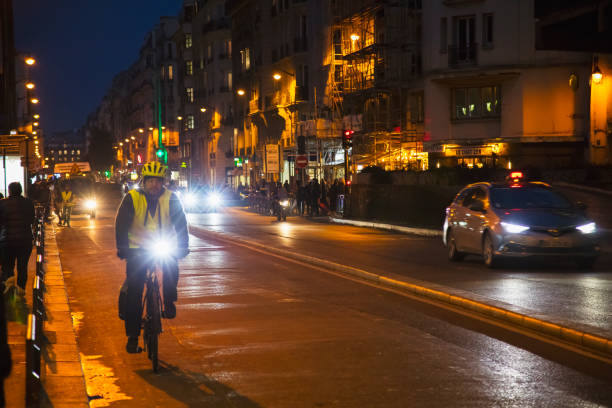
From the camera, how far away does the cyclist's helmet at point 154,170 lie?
838 centimetres

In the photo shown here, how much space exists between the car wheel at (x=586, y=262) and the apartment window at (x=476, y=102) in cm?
2673

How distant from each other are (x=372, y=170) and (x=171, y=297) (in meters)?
30.1

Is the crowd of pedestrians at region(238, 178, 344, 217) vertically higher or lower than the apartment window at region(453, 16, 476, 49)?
lower

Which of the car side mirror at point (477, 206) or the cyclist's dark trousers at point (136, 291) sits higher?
the car side mirror at point (477, 206)

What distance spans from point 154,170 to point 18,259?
5761 mm

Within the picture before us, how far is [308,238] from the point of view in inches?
1046

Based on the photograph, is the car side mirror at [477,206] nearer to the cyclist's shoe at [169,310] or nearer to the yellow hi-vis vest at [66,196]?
the cyclist's shoe at [169,310]

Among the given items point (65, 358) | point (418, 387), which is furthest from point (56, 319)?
point (418, 387)

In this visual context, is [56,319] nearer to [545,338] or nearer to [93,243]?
[545,338]

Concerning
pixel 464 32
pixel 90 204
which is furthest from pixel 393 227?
pixel 90 204

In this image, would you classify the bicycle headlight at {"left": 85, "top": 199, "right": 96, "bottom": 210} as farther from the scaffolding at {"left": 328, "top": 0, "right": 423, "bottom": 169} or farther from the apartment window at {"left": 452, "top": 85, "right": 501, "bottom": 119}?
the apartment window at {"left": 452, "top": 85, "right": 501, "bottom": 119}

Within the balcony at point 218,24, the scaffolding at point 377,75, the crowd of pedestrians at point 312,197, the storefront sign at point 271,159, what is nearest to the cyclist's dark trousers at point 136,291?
the crowd of pedestrians at point 312,197

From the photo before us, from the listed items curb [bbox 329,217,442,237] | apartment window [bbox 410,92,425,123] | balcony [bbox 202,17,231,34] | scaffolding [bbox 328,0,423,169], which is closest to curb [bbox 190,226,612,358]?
curb [bbox 329,217,442,237]

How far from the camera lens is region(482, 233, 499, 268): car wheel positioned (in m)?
16.5
